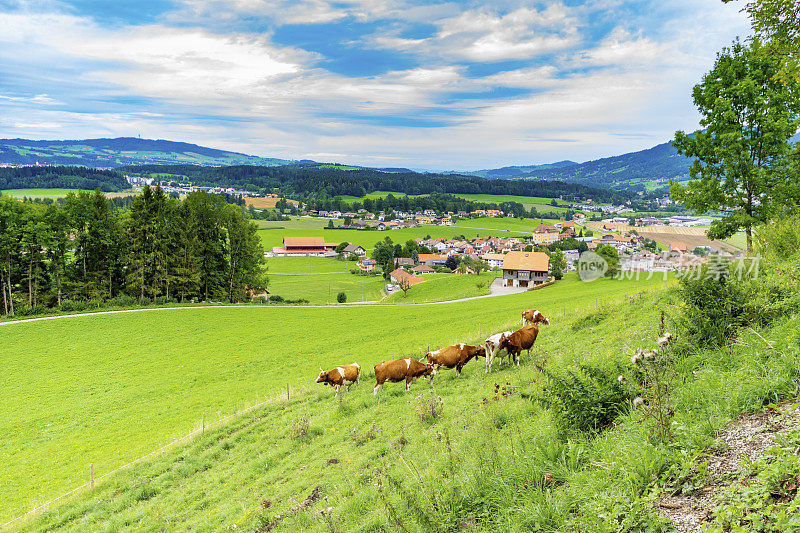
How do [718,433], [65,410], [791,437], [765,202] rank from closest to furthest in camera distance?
1. [791,437]
2. [718,433]
3. [765,202]
4. [65,410]

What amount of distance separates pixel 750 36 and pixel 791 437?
16422mm

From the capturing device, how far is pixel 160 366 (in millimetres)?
28656

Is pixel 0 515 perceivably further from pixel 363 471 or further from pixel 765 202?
pixel 765 202

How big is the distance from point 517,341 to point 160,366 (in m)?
26.2

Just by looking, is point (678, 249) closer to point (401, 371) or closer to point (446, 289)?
point (401, 371)

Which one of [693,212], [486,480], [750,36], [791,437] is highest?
[750,36]

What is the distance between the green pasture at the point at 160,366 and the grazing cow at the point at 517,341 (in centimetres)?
338

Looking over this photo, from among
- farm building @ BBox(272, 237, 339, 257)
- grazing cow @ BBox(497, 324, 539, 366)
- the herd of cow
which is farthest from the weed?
farm building @ BBox(272, 237, 339, 257)

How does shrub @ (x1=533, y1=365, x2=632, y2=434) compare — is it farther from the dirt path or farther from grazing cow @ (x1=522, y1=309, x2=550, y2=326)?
grazing cow @ (x1=522, y1=309, x2=550, y2=326)

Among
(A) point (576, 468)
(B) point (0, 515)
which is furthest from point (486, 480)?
(B) point (0, 515)

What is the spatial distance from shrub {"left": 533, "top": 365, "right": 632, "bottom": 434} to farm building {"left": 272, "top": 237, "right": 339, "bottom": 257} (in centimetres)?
15337

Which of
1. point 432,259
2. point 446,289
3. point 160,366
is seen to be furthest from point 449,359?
point 432,259

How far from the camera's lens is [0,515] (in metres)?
12.7

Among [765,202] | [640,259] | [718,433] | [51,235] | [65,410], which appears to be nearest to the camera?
[718,433]
